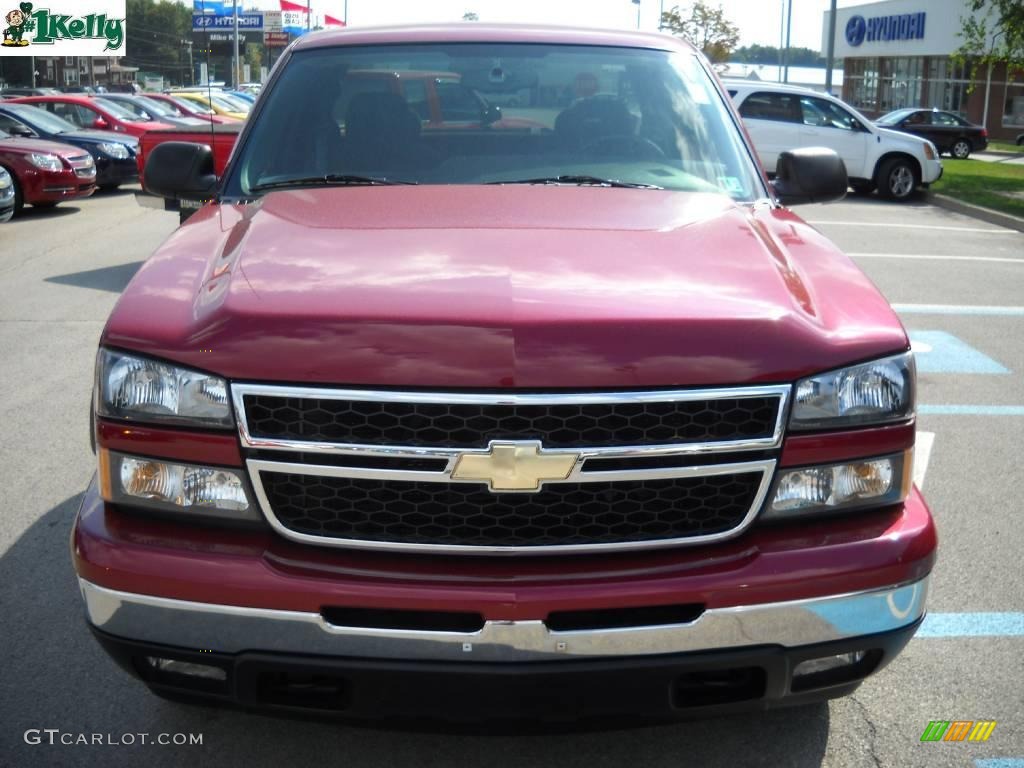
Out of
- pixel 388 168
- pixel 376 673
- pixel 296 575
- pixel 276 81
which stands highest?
pixel 276 81

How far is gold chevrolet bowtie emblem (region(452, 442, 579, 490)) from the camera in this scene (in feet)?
8.43

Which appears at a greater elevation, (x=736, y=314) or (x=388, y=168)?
(x=388, y=168)

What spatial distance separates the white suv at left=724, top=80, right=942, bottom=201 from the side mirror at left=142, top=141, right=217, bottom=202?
1735 cm

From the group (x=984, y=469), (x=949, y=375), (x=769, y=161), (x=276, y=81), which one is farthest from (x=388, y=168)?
(x=769, y=161)

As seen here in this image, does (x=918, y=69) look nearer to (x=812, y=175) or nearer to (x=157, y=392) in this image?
(x=812, y=175)

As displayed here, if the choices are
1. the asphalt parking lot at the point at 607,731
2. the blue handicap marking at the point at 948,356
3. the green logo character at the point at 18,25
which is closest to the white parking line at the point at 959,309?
the blue handicap marking at the point at 948,356

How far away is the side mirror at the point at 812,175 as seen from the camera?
4.60 m

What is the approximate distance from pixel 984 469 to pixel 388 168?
11.2ft

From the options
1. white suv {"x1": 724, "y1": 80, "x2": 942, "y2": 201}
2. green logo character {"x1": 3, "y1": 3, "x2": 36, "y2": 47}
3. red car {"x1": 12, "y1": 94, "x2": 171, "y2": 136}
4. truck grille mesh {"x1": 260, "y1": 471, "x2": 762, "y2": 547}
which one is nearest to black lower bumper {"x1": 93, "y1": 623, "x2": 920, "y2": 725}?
truck grille mesh {"x1": 260, "y1": 471, "x2": 762, "y2": 547}

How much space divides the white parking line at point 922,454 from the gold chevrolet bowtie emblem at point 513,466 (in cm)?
341

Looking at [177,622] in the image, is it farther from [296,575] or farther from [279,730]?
[279,730]

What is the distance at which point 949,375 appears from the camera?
25.6 feet

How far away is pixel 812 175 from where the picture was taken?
15.1ft
